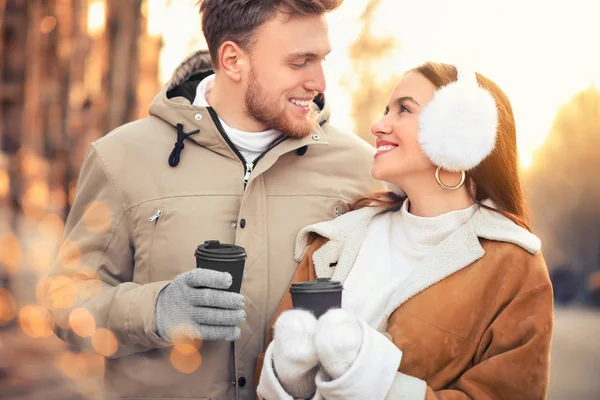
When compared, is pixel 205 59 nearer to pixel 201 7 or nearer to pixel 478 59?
pixel 201 7

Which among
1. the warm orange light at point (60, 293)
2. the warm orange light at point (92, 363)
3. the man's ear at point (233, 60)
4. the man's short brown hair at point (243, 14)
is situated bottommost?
the warm orange light at point (92, 363)

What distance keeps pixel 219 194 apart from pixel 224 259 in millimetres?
562

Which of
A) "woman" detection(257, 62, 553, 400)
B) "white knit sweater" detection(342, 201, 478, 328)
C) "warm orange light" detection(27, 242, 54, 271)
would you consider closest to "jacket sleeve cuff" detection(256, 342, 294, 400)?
"woman" detection(257, 62, 553, 400)

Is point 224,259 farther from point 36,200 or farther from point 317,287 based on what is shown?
point 36,200

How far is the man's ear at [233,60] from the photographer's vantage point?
3.01m

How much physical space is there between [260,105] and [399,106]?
63 cm

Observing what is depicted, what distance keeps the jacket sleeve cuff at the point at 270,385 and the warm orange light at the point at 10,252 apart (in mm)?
→ 4903

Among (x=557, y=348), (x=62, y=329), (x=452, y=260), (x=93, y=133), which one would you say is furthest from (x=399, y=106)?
(x=557, y=348)

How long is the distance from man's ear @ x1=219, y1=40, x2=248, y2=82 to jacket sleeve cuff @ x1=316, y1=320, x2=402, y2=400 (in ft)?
4.32

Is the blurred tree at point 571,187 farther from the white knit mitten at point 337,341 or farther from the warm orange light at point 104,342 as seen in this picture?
the white knit mitten at point 337,341

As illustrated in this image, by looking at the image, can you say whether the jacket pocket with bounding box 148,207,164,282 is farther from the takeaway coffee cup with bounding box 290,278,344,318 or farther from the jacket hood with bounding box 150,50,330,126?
the takeaway coffee cup with bounding box 290,278,344,318

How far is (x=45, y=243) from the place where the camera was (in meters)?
6.79

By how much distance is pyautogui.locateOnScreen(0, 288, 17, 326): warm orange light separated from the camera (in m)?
6.51

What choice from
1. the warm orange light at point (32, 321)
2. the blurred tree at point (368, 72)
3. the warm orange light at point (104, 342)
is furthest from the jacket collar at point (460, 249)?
the blurred tree at point (368, 72)
